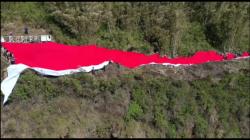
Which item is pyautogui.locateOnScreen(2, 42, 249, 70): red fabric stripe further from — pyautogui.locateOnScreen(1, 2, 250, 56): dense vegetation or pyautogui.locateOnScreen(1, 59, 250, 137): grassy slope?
pyautogui.locateOnScreen(1, 2, 250, 56): dense vegetation

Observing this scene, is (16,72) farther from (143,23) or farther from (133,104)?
(143,23)

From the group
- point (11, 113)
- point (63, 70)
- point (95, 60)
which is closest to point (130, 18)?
point (95, 60)

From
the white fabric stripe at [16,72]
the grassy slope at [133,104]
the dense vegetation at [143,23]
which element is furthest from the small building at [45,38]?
the grassy slope at [133,104]

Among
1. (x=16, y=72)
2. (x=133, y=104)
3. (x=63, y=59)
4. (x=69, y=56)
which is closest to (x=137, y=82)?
(x=133, y=104)

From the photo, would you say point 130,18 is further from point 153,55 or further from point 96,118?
point 96,118

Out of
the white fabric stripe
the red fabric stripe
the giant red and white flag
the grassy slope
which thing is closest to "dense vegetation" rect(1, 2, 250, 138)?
the grassy slope
